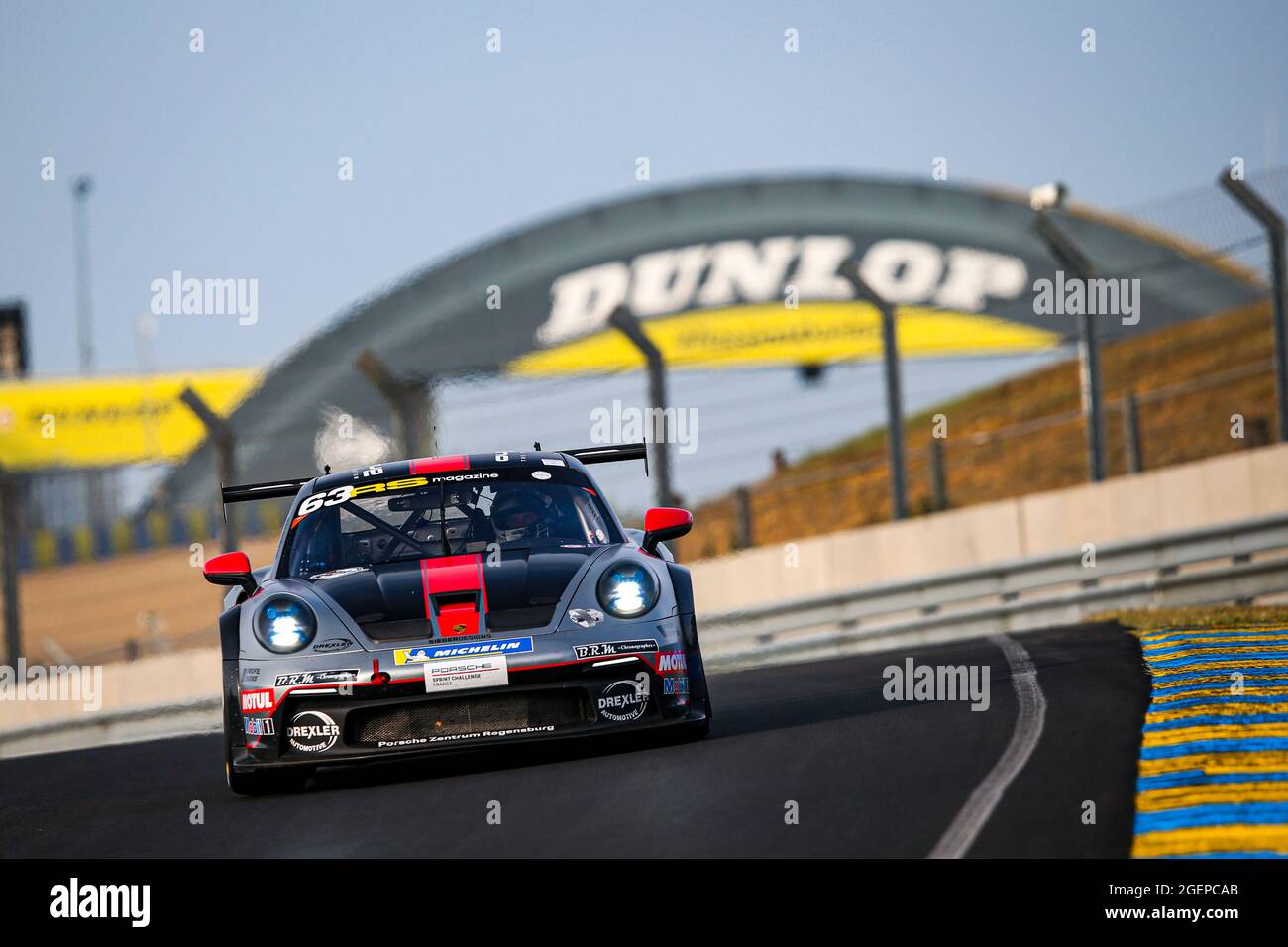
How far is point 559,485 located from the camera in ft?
26.8

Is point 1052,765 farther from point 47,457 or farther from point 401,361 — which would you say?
point 47,457

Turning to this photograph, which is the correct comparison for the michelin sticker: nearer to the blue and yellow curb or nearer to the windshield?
the windshield

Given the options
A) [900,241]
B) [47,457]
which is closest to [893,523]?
[900,241]

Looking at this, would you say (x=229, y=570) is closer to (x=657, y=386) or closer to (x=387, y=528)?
(x=387, y=528)

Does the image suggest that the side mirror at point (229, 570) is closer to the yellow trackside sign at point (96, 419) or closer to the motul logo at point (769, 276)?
the motul logo at point (769, 276)

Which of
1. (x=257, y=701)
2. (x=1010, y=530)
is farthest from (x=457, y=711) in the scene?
(x=1010, y=530)

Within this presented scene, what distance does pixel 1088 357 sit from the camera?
13086 millimetres

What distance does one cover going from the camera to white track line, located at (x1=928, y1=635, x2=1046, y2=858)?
4.66 meters

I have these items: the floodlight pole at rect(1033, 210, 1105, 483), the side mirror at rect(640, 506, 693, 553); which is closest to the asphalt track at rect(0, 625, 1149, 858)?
the side mirror at rect(640, 506, 693, 553)

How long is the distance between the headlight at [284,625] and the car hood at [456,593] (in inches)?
5.5

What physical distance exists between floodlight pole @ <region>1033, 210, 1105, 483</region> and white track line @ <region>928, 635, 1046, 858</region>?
166 inches

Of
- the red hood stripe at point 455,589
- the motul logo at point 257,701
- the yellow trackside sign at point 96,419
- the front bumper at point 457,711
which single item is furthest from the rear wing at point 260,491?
the yellow trackside sign at point 96,419

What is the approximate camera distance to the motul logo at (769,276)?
3378 centimetres

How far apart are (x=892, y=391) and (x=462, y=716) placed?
7.50m
